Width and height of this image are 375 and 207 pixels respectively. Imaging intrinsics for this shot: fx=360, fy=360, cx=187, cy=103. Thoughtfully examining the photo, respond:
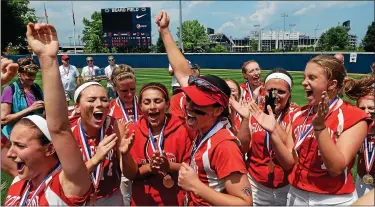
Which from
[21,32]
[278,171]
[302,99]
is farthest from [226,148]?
[21,32]

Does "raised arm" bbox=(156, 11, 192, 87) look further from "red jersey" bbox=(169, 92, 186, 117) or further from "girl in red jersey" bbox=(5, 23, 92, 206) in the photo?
"girl in red jersey" bbox=(5, 23, 92, 206)

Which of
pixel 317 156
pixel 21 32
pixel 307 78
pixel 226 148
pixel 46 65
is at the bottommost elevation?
pixel 317 156

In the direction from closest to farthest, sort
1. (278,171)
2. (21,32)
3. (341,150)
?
(341,150) < (278,171) < (21,32)

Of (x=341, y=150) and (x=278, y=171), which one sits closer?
(x=341, y=150)

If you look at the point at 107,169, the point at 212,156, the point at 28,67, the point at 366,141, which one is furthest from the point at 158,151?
the point at 28,67

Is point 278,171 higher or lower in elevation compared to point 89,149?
lower

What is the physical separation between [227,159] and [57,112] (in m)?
1.15

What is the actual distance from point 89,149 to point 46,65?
145 centimetres

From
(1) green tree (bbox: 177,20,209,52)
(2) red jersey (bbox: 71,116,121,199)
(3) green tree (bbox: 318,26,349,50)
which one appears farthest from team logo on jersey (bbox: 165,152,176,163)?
(1) green tree (bbox: 177,20,209,52)

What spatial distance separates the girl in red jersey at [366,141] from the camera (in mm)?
3585

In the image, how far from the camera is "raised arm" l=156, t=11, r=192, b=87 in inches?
154

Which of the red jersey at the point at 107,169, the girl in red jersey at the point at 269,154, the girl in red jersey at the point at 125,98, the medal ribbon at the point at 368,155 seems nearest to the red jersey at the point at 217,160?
the red jersey at the point at 107,169

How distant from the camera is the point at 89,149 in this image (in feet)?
11.1

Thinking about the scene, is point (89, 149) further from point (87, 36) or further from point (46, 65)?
point (87, 36)
